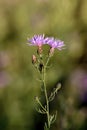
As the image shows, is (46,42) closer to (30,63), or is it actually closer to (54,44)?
(54,44)

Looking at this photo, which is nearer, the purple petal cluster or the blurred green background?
the purple petal cluster

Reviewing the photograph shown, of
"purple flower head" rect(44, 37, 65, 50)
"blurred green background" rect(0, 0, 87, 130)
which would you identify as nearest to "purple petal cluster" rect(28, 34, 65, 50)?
"purple flower head" rect(44, 37, 65, 50)

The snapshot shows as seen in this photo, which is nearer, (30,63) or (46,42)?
(46,42)

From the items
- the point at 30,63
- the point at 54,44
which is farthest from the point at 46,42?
the point at 30,63

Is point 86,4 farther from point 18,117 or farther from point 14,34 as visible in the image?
point 18,117

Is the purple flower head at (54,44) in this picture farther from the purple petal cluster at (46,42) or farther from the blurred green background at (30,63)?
the blurred green background at (30,63)

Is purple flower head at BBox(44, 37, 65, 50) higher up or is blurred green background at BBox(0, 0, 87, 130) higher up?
blurred green background at BBox(0, 0, 87, 130)

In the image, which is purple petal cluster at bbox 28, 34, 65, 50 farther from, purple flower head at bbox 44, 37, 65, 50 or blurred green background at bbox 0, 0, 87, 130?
blurred green background at bbox 0, 0, 87, 130

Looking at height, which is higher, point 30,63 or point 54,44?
point 30,63
